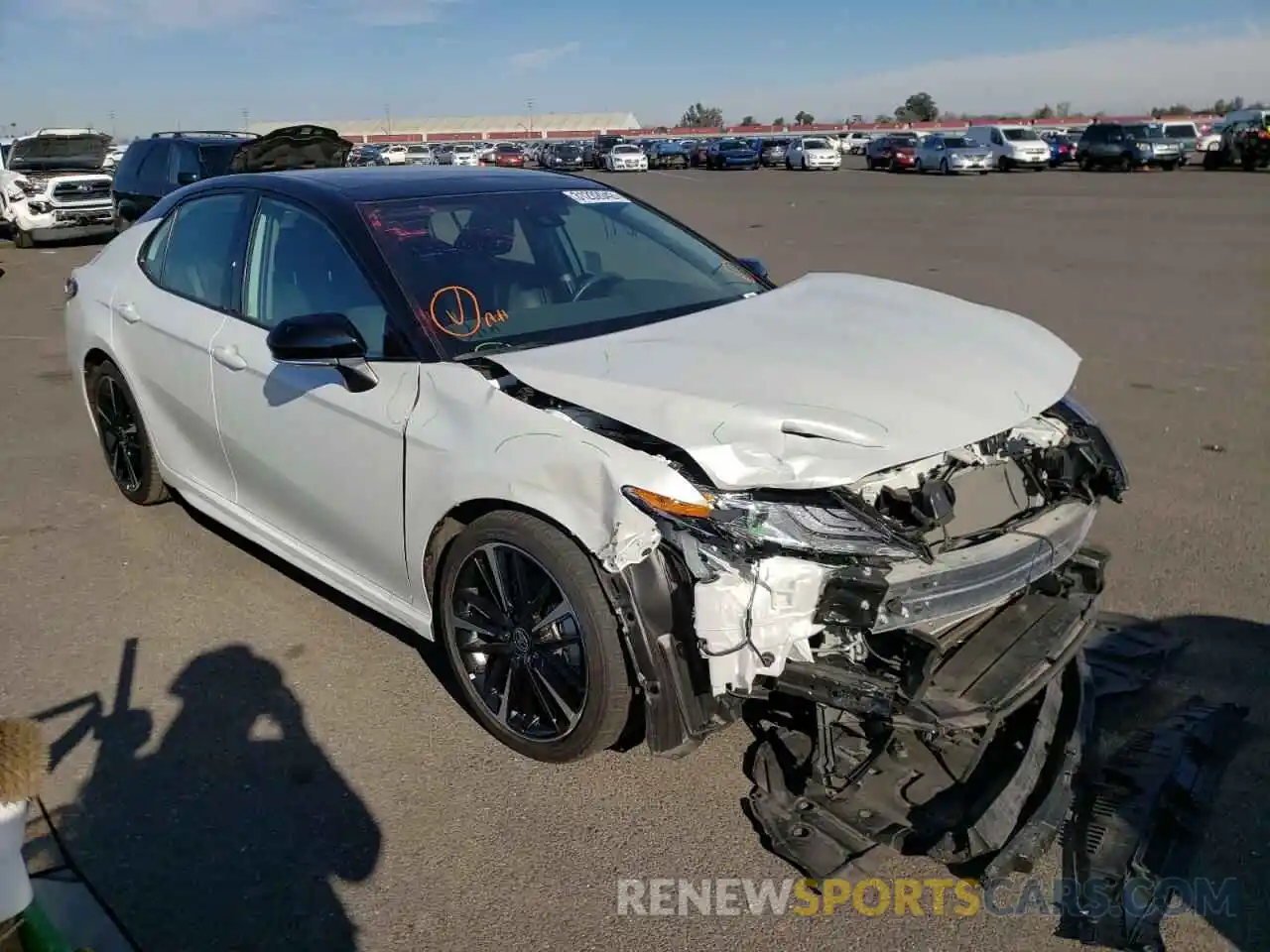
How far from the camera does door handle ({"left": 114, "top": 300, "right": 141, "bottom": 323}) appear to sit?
4824mm

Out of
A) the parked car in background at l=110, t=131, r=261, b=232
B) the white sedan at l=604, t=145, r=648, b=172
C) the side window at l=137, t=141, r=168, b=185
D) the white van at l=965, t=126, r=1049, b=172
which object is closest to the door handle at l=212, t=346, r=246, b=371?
the parked car in background at l=110, t=131, r=261, b=232

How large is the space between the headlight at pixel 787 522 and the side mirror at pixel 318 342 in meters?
1.14

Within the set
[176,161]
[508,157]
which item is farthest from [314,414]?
[508,157]

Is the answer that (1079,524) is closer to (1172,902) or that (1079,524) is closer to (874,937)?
(1172,902)

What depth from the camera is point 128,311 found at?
4891 mm

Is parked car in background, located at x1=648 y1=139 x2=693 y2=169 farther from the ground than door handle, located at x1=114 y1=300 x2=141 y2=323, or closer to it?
farther from the ground

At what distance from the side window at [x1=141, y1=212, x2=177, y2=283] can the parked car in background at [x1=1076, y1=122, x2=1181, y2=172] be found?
38.1 m

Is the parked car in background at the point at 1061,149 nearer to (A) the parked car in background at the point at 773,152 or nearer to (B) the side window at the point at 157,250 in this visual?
(A) the parked car in background at the point at 773,152

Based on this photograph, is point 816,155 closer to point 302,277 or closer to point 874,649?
point 302,277

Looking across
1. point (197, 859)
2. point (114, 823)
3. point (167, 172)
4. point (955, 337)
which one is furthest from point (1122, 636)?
point (167, 172)

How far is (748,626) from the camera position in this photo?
2691 mm

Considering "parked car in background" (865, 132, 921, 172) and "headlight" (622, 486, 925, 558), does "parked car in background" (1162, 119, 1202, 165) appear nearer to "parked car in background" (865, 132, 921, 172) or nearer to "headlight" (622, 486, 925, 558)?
"parked car in background" (865, 132, 921, 172)

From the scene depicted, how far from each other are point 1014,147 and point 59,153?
102 ft

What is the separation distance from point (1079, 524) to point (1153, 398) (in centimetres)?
443
